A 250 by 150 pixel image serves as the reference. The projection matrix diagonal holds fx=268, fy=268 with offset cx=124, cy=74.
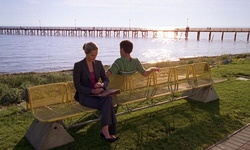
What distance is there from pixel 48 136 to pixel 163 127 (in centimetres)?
207

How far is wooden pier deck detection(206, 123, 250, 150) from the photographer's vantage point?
416 cm

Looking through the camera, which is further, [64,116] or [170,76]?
[170,76]

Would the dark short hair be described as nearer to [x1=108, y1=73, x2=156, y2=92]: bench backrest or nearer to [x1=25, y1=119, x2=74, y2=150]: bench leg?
[x1=108, y1=73, x2=156, y2=92]: bench backrest

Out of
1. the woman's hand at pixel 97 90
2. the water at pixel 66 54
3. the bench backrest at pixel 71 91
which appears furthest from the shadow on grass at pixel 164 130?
the water at pixel 66 54

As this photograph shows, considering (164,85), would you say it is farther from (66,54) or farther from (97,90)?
(66,54)

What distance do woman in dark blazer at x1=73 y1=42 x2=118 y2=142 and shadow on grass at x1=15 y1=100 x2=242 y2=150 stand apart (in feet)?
1.01

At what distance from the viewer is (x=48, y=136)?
3.98 metres

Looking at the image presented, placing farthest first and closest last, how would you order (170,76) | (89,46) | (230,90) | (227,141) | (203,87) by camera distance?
(230,90) < (203,87) < (170,76) < (227,141) < (89,46)

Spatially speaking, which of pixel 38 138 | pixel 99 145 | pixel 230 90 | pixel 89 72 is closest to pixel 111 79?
pixel 89 72

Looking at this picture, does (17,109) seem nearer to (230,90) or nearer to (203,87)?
(203,87)

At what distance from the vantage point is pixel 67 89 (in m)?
4.37

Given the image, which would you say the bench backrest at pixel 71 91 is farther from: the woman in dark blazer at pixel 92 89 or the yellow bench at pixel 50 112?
the woman in dark blazer at pixel 92 89

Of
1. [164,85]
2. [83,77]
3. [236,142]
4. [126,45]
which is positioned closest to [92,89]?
[83,77]

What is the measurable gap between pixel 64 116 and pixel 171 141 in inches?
69.8
